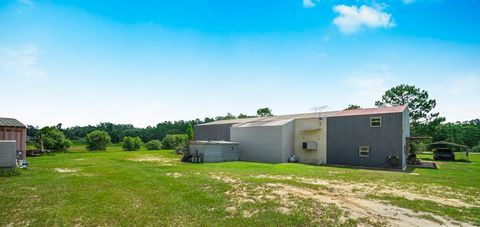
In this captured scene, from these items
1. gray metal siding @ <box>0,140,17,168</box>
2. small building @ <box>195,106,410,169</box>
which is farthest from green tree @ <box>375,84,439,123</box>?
gray metal siding @ <box>0,140,17,168</box>

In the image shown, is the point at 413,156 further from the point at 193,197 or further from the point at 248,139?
the point at 193,197

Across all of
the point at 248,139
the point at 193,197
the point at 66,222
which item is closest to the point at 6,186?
the point at 66,222

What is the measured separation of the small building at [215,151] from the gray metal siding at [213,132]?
6.63 metres

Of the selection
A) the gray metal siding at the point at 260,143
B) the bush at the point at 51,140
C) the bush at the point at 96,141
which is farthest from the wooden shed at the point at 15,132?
the bush at the point at 96,141

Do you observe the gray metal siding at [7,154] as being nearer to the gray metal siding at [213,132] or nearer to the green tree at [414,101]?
the gray metal siding at [213,132]

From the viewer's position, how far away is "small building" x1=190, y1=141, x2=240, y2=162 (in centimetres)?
2028

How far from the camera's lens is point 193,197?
7.52 metres

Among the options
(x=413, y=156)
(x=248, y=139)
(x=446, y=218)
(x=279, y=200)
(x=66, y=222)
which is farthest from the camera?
(x=248, y=139)

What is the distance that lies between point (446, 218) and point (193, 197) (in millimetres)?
6261

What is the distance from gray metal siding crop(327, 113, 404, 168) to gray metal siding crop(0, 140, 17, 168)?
19351mm

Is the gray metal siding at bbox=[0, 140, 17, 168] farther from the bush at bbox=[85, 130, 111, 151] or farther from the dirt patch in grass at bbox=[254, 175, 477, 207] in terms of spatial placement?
the bush at bbox=[85, 130, 111, 151]

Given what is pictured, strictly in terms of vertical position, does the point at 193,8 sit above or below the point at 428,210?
above

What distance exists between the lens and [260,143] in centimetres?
2192

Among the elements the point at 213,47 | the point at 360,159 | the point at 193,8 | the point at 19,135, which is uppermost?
the point at 193,8
